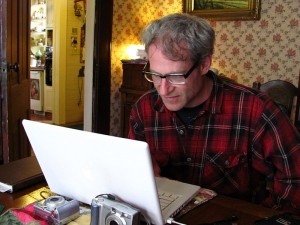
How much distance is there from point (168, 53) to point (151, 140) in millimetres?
404

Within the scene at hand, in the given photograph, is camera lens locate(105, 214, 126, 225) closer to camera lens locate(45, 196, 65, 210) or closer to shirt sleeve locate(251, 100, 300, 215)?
camera lens locate(45, 196, 65, 210)

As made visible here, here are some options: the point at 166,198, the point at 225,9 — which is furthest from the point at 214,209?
the point at 225,9

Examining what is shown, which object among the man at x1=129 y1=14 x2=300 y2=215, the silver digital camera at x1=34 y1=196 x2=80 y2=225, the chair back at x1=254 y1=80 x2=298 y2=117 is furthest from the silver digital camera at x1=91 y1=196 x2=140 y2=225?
the chair back at x1=254 y1=80 x2=298 y2=117

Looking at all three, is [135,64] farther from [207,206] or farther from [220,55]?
[207,206]

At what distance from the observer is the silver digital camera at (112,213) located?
728 millimetres

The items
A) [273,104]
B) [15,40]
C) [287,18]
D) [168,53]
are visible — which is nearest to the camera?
[168,53]

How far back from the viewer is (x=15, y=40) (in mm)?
2393

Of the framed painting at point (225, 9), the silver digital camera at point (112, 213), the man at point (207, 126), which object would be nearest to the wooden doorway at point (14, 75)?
the man at point (207, 126)

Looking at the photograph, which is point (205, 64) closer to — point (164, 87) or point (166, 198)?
point (164, 87)

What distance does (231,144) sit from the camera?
126 cm

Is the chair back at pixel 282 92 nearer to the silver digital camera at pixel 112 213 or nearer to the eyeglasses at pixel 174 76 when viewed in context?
the eyeglasses at pixel 174 76

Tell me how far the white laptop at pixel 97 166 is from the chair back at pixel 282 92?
7.31ft

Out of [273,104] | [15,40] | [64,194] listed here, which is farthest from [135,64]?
[64,194]

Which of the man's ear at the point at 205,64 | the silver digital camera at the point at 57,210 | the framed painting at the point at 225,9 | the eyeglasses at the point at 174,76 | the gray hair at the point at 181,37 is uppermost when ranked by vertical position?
the framed painting at the point at 225,9
